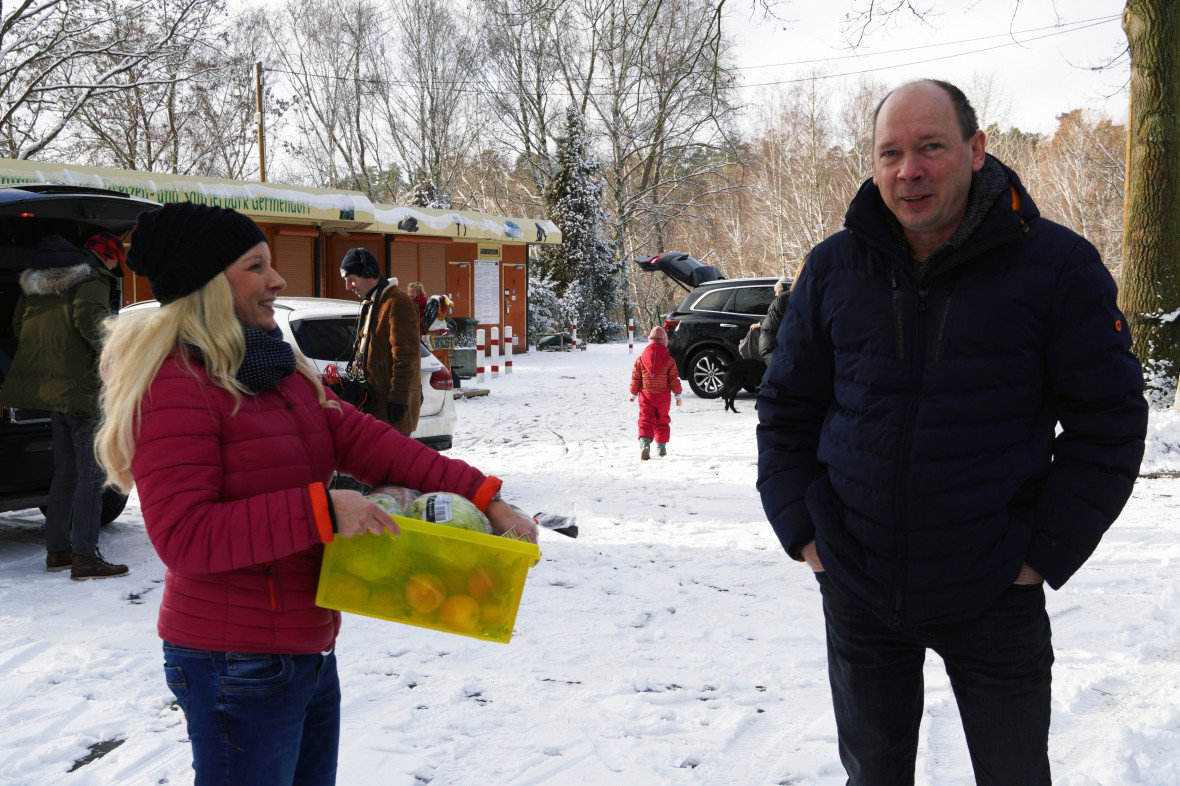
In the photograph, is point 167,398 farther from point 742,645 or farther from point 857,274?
point 742,645

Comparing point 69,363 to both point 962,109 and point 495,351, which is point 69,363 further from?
point 495,351

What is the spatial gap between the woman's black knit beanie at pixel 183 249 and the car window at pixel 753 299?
41.3 ft

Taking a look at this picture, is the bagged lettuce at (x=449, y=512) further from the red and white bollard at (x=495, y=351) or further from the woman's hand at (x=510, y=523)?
the red and white bollard at (x=495, y=351)

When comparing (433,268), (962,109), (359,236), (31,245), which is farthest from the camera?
(433,268)

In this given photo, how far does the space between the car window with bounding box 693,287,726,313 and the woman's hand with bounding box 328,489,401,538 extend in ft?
41.9

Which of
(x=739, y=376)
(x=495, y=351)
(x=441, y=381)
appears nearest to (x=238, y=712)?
(x=441, y=381)

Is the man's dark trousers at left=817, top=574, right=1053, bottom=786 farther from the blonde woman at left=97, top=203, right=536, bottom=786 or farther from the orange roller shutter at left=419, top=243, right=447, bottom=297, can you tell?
the orange roller shutter at left=419, top=243, right=447, bottom=297

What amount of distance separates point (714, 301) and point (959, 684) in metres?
12.4

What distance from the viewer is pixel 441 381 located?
8.25 metres

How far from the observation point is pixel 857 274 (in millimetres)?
2273

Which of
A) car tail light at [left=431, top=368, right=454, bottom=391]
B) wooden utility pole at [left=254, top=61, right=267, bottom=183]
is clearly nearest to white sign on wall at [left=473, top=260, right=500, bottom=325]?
wooden utility pole at [left=254, top=61, right=267, bottom=183]

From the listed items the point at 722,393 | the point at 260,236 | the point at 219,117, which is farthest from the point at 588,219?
the point at 260,236

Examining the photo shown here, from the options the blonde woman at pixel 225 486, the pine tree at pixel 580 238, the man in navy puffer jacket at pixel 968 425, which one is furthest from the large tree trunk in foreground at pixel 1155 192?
the pine tree at pixel 580 238

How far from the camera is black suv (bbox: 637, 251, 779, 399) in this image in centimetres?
1409
